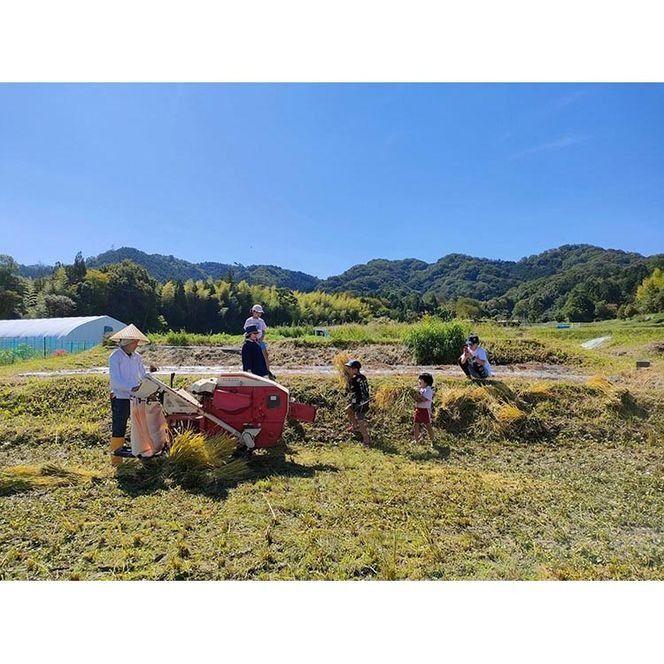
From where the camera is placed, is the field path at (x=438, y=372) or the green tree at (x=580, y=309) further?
the green tree at (x=580, y=309)

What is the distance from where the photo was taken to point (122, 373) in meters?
5.33

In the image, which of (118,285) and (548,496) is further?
(118,285)

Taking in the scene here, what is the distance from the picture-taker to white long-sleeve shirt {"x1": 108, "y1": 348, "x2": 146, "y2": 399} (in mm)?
5312

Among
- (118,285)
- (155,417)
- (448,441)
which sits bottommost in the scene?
(448,441)

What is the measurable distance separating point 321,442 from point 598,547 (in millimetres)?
3965

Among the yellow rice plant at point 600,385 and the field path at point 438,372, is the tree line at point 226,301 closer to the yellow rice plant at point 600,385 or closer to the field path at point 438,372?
the field path at point 438,372

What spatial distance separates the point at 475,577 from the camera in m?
3.04

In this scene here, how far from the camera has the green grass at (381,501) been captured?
3182 mm

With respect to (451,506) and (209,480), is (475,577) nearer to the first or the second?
(451,506)

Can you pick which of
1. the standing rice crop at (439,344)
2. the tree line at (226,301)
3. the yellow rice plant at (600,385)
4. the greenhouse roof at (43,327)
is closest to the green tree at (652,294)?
the tree line at (226,301)

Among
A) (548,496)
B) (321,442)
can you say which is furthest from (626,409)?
(321,442)

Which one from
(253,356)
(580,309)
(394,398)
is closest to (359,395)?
(394,398)

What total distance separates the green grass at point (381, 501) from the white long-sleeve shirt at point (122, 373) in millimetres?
808

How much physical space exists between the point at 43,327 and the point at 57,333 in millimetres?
1581
